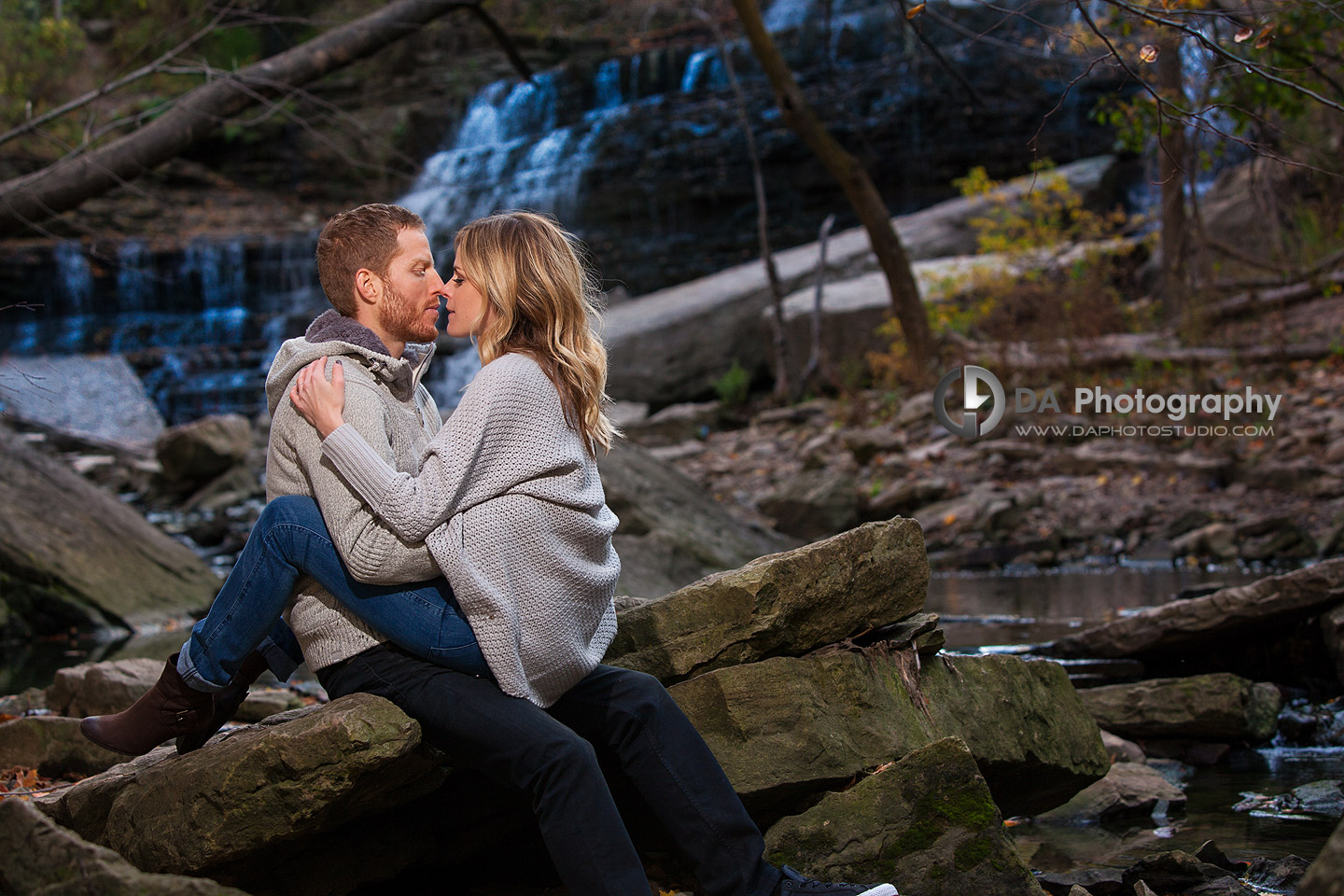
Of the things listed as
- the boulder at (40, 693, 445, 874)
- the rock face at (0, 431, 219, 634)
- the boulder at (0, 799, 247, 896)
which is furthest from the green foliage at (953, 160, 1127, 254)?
the boulder at (0, 799, 247, 896)

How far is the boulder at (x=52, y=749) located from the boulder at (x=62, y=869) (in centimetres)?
144

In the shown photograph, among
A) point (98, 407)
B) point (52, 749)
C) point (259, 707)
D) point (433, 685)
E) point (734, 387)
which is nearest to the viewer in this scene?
point (433, 685)

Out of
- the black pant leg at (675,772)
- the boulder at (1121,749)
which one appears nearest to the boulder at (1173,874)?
the black pant leg at (675,772)

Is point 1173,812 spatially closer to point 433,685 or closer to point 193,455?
point 433,685

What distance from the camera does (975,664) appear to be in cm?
323

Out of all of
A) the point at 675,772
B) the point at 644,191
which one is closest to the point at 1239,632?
the point at 675,772

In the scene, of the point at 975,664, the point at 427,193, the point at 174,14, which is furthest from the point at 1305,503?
A: the point at 174,14

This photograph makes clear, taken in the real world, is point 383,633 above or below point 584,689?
above

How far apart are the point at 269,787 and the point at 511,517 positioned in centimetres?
74

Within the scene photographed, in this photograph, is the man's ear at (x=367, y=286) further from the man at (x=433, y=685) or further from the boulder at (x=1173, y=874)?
the boulder at (x=1173, y=874)

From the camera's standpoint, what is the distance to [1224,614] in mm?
Answer: 4484

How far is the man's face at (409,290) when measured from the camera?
2740 mm

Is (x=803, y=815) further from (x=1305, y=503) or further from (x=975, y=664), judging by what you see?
(x=1305, y=503)

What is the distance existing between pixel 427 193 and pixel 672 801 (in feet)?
60.2
